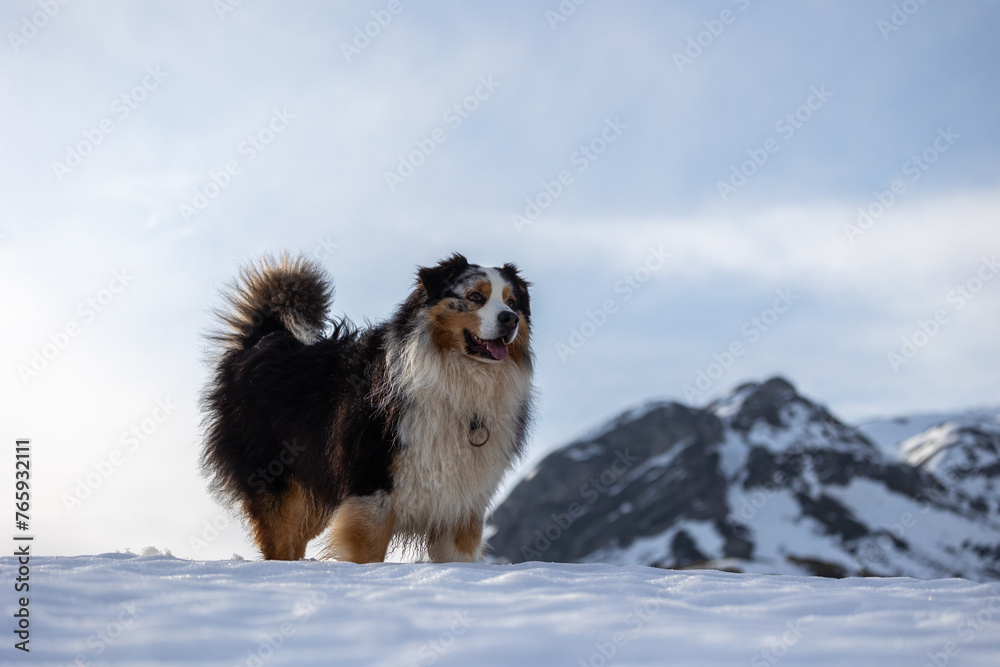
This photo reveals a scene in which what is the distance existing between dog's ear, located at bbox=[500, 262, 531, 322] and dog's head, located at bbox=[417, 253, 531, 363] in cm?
9

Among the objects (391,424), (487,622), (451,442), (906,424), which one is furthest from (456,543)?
(906,424)

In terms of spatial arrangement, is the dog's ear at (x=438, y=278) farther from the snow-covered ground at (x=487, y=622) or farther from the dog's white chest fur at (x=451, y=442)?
the snow-covered ground at (x=487, y=622)

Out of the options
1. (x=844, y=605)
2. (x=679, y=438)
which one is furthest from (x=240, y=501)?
(x=679, y=438)

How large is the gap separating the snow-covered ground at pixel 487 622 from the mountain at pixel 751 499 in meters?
77.6

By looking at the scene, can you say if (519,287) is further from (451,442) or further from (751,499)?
(751,499)

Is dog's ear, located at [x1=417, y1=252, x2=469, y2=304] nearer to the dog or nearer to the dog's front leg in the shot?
the dog

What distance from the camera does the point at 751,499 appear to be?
95.9 m

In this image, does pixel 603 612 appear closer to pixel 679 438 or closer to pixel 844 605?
pixel 844 605

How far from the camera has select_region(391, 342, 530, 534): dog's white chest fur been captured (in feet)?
17.0

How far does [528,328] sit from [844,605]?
2957 millimetres

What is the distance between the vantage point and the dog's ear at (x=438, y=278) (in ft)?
18.2

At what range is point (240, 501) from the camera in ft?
20.4

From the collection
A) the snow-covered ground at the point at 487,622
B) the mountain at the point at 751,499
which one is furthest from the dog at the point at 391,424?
the mountain at the point at 751,499

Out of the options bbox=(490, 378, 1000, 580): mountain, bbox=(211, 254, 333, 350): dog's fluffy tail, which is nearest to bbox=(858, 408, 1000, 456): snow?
bbox=(490, 378, 1000, 580): mountain
